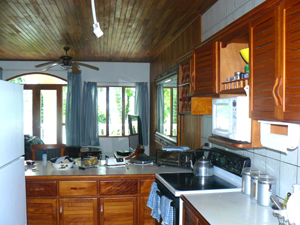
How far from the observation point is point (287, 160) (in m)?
1.80

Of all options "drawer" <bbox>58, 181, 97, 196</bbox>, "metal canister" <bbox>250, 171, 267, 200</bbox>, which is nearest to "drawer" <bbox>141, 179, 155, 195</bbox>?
"drawer" <bbox>58, 181, 97, 196</bbox>

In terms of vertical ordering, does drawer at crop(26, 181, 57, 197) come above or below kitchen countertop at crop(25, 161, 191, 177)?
below

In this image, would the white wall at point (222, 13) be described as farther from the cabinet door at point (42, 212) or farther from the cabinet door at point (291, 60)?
the cabinet door at point (42, 212)

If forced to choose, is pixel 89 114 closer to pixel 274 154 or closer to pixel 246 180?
pixel 246 180

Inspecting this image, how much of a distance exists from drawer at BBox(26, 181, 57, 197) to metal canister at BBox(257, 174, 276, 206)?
1976mm

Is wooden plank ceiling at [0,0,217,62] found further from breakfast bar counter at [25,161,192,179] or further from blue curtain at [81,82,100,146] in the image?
breakfast bar counter at [25,161,192,179]

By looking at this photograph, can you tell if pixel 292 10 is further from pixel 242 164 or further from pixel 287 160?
pixel 242 164

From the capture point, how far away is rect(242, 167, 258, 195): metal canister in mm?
2102

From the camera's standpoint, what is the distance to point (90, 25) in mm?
3840

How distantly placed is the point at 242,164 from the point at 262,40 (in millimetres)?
1085

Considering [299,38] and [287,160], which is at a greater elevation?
[299,38]

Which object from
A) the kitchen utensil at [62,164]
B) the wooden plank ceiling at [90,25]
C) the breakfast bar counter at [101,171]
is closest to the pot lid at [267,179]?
the breakfast bar counter at [101,171]

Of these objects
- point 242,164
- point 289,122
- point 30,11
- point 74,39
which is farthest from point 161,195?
point 74,39

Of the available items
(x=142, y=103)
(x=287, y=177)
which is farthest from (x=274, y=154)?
(x=142, y=103)
